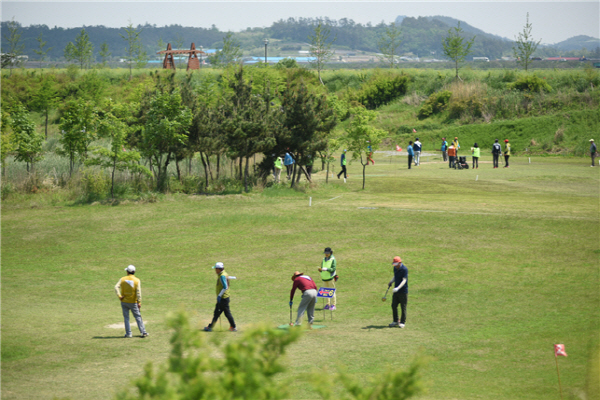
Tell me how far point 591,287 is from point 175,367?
15.1m

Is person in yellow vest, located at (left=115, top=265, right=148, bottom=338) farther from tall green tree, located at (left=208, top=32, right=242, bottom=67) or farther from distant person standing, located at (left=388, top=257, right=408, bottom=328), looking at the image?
tall green tree, located at (left=208, top=32, right=242, bottom=67)

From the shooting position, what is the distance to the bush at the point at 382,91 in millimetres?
77625

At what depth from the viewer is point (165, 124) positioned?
30.1m

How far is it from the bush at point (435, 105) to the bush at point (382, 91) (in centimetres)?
777

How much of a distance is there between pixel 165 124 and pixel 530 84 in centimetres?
4958

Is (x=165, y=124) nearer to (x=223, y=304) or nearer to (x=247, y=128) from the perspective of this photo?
(x=247, y=128)

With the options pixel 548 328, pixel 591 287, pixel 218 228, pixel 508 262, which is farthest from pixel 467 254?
pixel 218 228

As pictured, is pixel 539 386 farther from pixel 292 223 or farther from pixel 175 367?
pixel 292 223

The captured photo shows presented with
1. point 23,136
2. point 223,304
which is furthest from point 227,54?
point 223,304

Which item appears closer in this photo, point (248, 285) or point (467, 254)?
point (248, 285)

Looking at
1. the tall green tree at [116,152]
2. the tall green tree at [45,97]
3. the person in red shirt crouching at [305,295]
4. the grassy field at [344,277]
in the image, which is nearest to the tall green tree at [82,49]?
the tall green tree at [45,97]

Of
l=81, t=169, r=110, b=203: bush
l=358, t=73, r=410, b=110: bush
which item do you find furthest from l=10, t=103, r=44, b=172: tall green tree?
l=358, t=73, r=410, b=110: bush

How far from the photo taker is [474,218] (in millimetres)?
25094

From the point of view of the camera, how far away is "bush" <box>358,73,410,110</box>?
77.6 m
